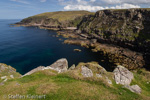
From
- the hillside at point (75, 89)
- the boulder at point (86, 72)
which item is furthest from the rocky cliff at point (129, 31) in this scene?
the boulder at point (86, 72)

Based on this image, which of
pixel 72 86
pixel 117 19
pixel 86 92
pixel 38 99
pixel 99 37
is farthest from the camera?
pixel 117 19

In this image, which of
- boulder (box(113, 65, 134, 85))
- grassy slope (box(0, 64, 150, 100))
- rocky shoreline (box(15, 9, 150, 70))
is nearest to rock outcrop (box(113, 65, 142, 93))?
boulder (box(113, 65, 134, 85))

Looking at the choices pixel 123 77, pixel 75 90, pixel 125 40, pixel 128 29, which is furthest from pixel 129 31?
pixel 75 90

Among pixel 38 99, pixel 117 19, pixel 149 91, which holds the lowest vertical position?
pixel 149 91

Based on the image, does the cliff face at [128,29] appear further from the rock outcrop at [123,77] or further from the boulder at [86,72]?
the boulder at [86,72]

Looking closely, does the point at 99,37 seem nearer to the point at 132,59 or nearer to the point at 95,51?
the point at 95,51

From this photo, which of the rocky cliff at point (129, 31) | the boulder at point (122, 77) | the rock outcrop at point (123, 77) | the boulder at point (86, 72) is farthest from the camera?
the rocky cliff at point (129, 31)

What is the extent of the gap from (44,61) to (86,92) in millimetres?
51117

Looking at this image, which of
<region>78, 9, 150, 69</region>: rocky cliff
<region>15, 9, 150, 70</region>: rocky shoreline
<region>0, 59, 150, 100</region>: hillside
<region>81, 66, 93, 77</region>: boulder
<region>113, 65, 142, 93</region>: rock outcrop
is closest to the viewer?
<region>0, 59, 150, 100</region>: hillside

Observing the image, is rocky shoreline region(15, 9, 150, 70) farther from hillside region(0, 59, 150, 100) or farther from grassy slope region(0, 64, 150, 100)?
grassy slope region(0, 64, 150, 100)

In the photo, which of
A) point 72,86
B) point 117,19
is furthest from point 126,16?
point 72,86

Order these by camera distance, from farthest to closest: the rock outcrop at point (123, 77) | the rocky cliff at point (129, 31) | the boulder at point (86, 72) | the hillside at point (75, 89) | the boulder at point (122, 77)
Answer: the rocky cliff at point (129, 31)
the boulder at point (86, 72)
the boulder at point (122, 77)
the rock outcrop at point (123, 77)
the hillside at point (75, 89)

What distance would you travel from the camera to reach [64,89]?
63.0ft

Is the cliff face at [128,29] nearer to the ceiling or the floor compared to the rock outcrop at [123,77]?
nearer to the ceiling
